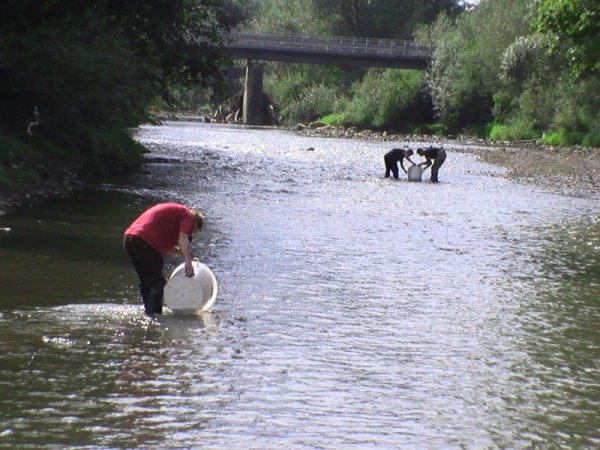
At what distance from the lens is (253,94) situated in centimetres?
9238

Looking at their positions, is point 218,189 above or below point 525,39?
below

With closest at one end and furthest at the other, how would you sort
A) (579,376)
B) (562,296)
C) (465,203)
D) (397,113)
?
(579,376), (562,296), (465,203), (397,113)

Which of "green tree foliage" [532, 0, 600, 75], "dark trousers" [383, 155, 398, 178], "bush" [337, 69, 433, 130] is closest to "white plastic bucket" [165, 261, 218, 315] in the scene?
"dark trousers" [383, 155, 398, 178]

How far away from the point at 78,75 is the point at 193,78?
13.2 meters

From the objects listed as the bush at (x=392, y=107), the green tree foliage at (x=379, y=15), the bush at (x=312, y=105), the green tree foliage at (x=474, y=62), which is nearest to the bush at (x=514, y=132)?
the green tree foliage at (x=474, y=62)

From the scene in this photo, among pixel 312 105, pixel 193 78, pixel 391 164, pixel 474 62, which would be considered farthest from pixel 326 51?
pixel 391 164

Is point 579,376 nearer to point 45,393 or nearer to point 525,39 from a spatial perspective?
point 45,393

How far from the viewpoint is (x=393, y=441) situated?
269 inches

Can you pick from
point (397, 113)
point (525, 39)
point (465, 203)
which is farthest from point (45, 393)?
point (397, 113)

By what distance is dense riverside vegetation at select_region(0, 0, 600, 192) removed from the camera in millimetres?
23828

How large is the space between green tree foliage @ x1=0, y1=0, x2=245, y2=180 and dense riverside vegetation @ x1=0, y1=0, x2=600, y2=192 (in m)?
0.04

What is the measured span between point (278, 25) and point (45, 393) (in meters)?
94.1

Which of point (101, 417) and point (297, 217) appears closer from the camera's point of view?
point (101, 417)

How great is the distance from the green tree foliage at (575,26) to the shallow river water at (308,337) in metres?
18.9
